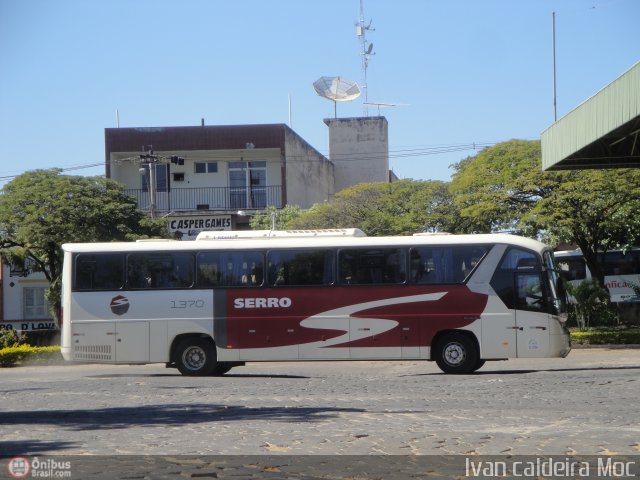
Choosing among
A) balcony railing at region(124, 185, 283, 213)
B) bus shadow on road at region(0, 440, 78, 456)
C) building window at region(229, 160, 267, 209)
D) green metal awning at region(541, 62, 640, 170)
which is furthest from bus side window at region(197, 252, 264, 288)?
balcony railing at region(124, 185, 283, 213)

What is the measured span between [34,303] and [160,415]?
3559 centimetres

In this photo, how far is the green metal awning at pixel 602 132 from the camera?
60.8 feet

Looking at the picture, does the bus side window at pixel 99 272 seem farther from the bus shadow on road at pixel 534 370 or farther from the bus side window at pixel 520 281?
the bus side window at pixel 520 281

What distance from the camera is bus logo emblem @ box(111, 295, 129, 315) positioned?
21.0 metres

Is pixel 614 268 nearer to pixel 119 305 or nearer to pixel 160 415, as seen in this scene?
pixel 119 305

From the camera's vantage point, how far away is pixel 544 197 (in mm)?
31094

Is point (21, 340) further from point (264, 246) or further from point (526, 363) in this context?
point (526, 363)

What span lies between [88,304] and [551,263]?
34.7 ft

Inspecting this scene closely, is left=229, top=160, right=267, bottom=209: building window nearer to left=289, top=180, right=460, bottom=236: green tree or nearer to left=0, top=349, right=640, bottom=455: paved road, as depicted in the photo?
left=289, top=180, right=460, bottom=236: green tree

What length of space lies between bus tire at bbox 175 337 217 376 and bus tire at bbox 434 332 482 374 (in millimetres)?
5118

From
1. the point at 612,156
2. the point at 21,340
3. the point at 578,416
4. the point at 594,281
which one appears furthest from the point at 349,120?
the point at 578,416

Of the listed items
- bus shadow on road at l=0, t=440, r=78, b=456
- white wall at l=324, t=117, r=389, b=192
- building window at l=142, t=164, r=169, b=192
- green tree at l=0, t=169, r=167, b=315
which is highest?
white wall at l=324, t=117, r=389, b=192

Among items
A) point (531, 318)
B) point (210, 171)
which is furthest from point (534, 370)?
point (210, 171)

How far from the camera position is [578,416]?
11.5m
